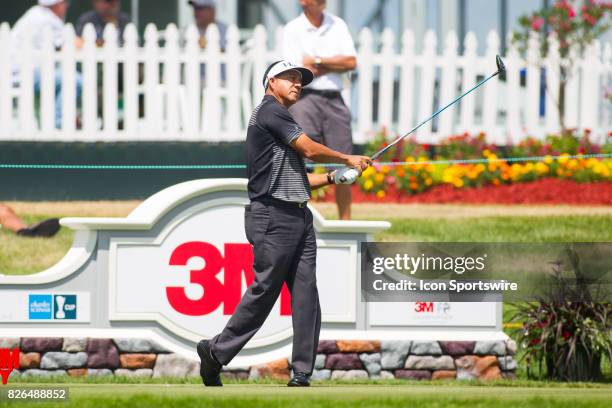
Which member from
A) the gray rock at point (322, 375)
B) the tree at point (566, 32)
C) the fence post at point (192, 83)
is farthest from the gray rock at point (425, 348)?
the tree at point (566, 32)

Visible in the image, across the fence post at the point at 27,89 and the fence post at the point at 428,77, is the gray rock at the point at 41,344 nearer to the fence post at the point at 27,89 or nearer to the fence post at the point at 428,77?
the fence post at the point at 27,89

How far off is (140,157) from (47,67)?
3.65ft

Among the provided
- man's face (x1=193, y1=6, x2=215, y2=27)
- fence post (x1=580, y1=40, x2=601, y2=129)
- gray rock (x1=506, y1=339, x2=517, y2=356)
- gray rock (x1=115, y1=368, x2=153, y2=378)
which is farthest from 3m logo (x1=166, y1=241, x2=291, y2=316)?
fence post (x1=580, y1=40, x2=601, y2=129)

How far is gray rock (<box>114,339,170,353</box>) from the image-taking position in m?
9.59

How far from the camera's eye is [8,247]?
1137cm

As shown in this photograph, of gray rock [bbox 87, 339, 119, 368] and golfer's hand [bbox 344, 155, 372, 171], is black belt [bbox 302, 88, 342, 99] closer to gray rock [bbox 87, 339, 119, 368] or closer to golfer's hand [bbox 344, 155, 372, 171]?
gray rock [bbox 87, 339, 119, 368]

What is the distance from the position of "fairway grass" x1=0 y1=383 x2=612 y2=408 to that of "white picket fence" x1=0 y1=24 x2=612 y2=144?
20.4 feet

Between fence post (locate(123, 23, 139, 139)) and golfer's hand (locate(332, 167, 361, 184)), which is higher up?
fence post (locate(123, 23, 139, 139))

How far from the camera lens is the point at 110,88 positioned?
13.9m

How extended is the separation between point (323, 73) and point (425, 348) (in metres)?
2.52

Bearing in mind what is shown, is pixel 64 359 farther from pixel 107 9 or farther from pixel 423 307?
pixel 107 9

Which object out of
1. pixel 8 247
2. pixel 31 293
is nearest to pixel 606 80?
pixel 8 247

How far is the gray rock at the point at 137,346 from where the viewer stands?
959 cm

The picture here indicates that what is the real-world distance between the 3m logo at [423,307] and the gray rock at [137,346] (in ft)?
5.14
